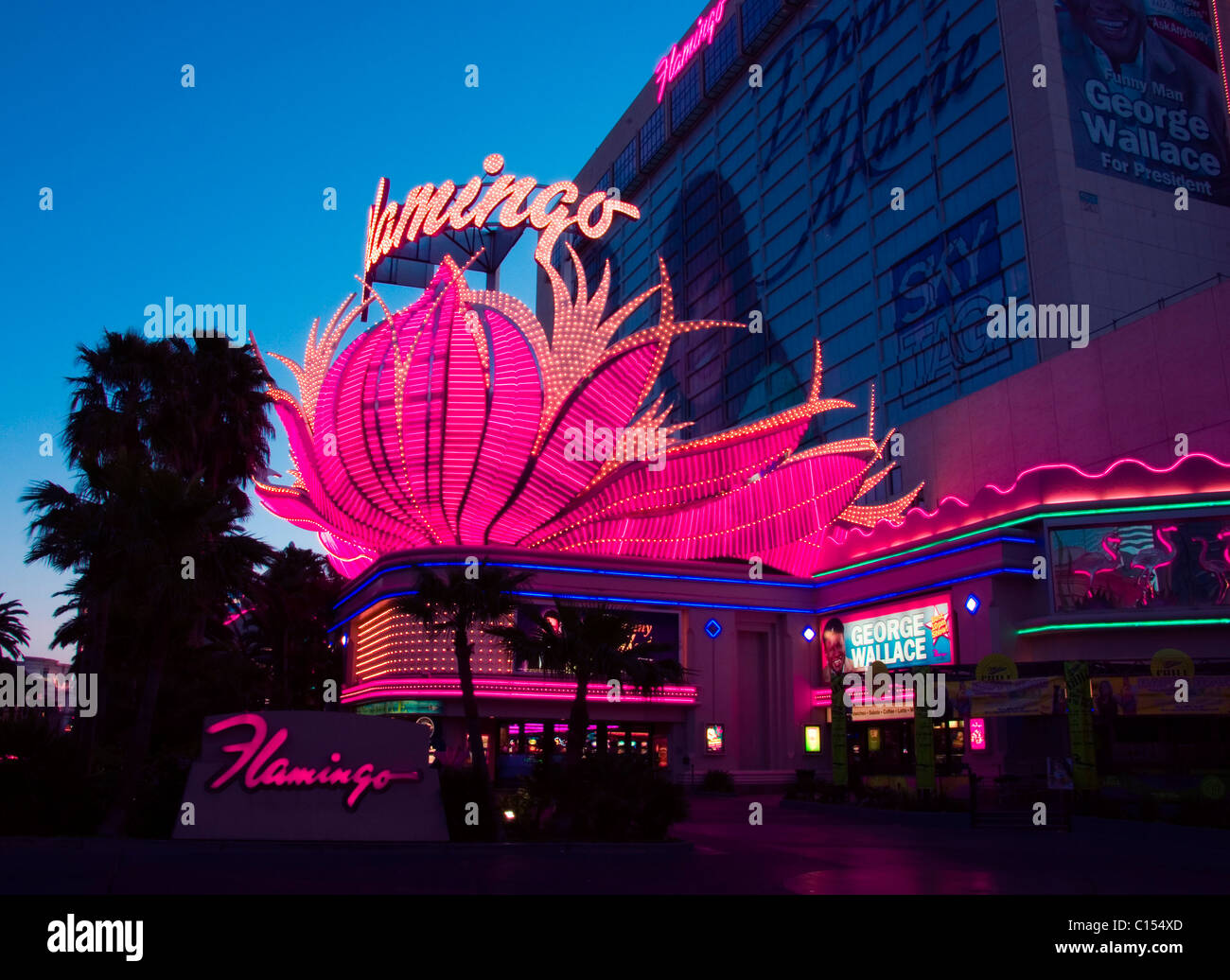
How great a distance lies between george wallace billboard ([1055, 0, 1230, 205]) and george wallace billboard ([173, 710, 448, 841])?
147 ft

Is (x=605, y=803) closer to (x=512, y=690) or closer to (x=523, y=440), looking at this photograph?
(x=512, y=690)

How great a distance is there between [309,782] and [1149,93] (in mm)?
53640

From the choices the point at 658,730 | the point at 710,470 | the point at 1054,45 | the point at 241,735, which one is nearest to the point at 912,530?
the point at 710,470

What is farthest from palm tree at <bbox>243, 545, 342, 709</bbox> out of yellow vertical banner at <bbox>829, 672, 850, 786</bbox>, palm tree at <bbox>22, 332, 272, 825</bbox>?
yellow vertical banner at <bbox>829, 672, 850, 786</bbox>

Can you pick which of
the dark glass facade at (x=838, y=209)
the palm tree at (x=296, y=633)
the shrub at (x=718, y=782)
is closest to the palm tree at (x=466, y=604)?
the shrub at (x=718, y=782)

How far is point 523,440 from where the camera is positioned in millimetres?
34281

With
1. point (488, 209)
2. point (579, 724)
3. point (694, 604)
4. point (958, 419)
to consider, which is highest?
point (488, 209)

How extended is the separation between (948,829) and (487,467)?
18606mm

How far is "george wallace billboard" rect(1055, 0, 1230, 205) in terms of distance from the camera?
5012cm

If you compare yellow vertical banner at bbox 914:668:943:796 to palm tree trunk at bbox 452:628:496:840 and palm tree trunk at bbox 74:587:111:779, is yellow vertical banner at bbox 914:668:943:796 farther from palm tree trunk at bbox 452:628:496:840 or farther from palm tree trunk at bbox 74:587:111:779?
palm tree trunk at bbox 74:587:111:779

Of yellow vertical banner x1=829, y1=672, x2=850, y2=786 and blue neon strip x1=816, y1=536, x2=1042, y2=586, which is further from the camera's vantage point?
blue neon strip x1=816, y1=536, x2=1042, y2=586

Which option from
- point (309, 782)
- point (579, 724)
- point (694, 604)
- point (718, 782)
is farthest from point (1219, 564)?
point (309, 782)

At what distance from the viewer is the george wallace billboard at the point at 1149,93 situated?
164ft

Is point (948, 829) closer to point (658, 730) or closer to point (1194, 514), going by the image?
point (1194, 514)
